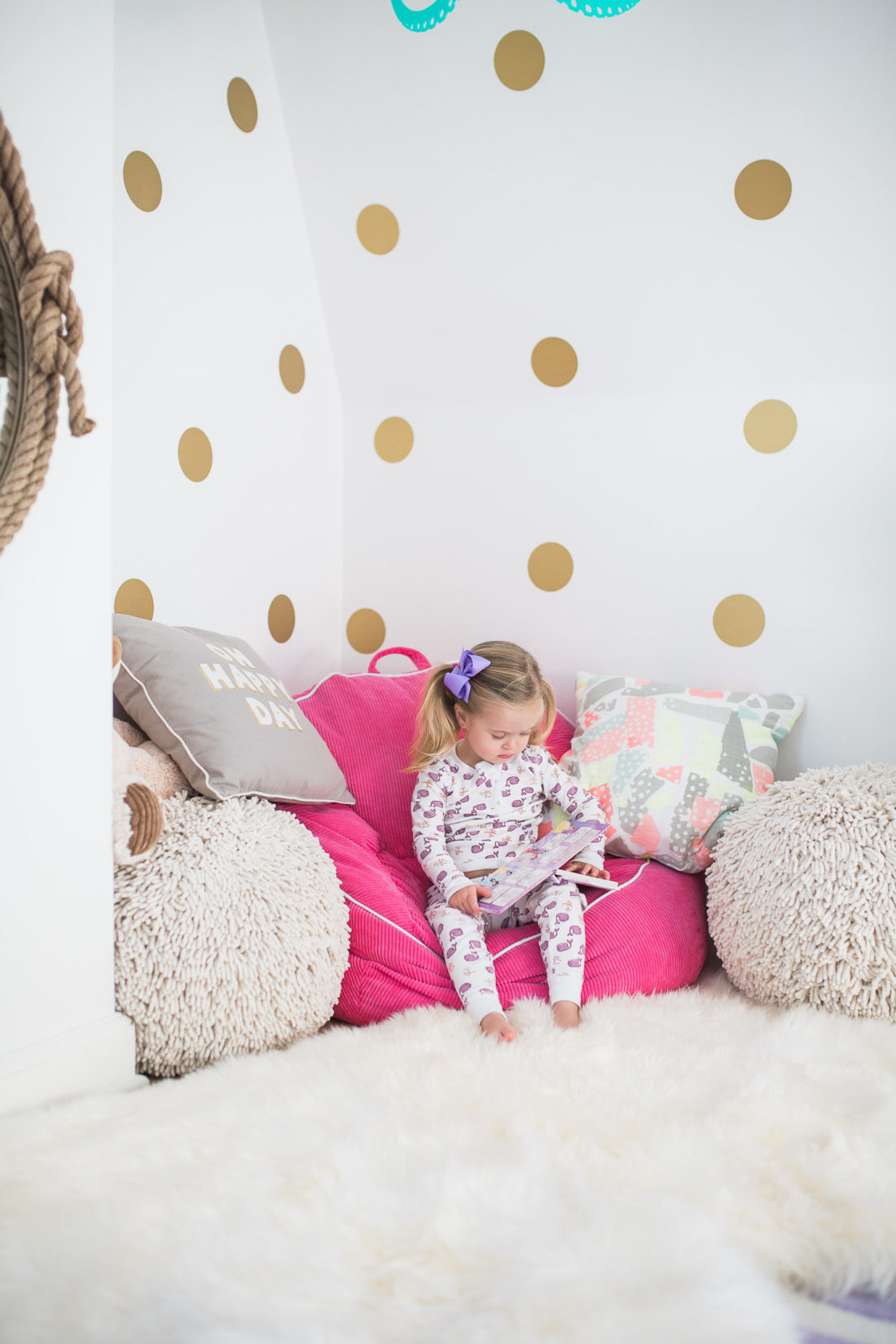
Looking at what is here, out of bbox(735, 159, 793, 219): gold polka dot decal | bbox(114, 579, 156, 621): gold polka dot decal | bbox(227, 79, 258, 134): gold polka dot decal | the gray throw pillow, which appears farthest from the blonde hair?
bbox(227, 79, 258, 134): gold polka dot decal

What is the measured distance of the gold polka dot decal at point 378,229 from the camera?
183cm

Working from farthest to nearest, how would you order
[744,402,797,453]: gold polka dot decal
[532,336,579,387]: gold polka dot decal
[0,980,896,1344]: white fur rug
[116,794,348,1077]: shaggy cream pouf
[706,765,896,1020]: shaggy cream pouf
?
[532,336,579,387]: gold polka dot decal
[744,402,797,453]: gold polka dot decal
[706,765,896,1020]: shaggy cream pouf
[116,794,348,1077]: shaggy cream pouf
[0,980,896,1344]: white fur rug

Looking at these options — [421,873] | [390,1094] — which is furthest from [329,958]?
[421,873]

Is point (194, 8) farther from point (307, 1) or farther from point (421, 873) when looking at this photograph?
point (421, 873)

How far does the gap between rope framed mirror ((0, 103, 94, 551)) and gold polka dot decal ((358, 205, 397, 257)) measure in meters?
1.09

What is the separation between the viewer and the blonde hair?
1.52m

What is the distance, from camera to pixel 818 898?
1.26 m

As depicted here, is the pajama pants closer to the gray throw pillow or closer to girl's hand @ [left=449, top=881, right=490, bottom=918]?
girl's hand @ [left=449, top=881, right=490, bottom=918]

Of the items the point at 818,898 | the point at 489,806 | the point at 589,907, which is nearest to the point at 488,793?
the point at 489,806

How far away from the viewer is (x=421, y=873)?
1.60 meters

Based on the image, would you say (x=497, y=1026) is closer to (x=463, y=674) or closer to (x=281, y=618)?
(x=463, y=674)

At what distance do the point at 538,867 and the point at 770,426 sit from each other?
99 cm

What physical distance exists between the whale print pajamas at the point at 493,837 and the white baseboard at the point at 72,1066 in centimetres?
46

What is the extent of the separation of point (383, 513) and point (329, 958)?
3.85ft
